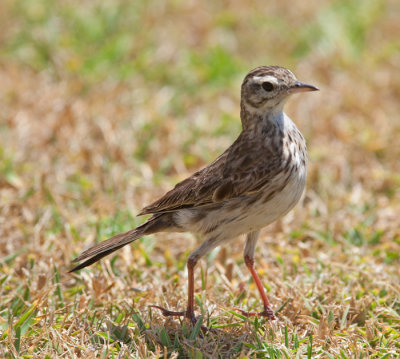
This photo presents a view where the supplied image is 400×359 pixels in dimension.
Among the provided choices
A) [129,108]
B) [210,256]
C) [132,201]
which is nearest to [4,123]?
[129,108]

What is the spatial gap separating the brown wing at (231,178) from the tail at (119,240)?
88mm

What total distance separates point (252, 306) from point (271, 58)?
5733mm

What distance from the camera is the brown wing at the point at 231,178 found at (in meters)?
5.18

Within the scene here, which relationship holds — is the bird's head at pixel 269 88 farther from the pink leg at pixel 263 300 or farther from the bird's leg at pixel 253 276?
the pink leg at pixel 263 300

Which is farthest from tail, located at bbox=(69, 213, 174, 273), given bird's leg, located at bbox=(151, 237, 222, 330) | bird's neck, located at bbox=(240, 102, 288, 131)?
bird's neck, located at bbox=(240, 102, 288, 131)

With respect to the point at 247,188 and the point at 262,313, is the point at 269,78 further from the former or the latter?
the point at 262,313

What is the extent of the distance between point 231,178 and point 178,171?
8.77ft

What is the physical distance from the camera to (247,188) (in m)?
5.18

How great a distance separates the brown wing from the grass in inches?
30.0

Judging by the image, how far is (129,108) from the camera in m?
9.04

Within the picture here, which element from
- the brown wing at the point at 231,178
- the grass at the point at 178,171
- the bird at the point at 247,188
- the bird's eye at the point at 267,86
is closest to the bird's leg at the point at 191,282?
the bird at the point at 247,188

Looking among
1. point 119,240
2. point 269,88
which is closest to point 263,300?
point 119,240

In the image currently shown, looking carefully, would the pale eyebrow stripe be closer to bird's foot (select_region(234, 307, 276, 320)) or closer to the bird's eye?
the bird's eye

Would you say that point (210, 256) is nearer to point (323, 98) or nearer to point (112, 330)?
point (112, 330)
